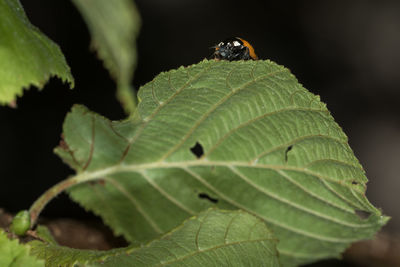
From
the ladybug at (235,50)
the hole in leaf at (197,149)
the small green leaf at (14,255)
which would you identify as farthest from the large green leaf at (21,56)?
the ladybug at (235,50)

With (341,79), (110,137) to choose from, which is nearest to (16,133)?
(110,137)

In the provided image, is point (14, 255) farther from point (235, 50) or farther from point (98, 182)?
point (235, 50)

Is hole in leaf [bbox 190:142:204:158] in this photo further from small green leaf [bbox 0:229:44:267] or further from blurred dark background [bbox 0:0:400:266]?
blurred dark background [bbox 0:0:400:266]

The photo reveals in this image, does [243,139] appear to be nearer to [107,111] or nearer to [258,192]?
[258,192]

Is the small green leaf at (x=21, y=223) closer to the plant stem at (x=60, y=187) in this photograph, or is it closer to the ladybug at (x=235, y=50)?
the plant stem at (x=60, y=187)

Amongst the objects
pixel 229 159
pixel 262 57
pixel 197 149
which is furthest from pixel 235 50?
pixel 262 57

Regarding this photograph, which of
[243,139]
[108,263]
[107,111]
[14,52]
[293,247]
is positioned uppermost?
[107,111]

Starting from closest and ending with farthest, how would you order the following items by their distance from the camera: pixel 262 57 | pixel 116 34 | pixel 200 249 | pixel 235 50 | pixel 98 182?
pixel 200 249, pixel 98 182, pixel 116 34, pixel 235 50, pixel 262 57
